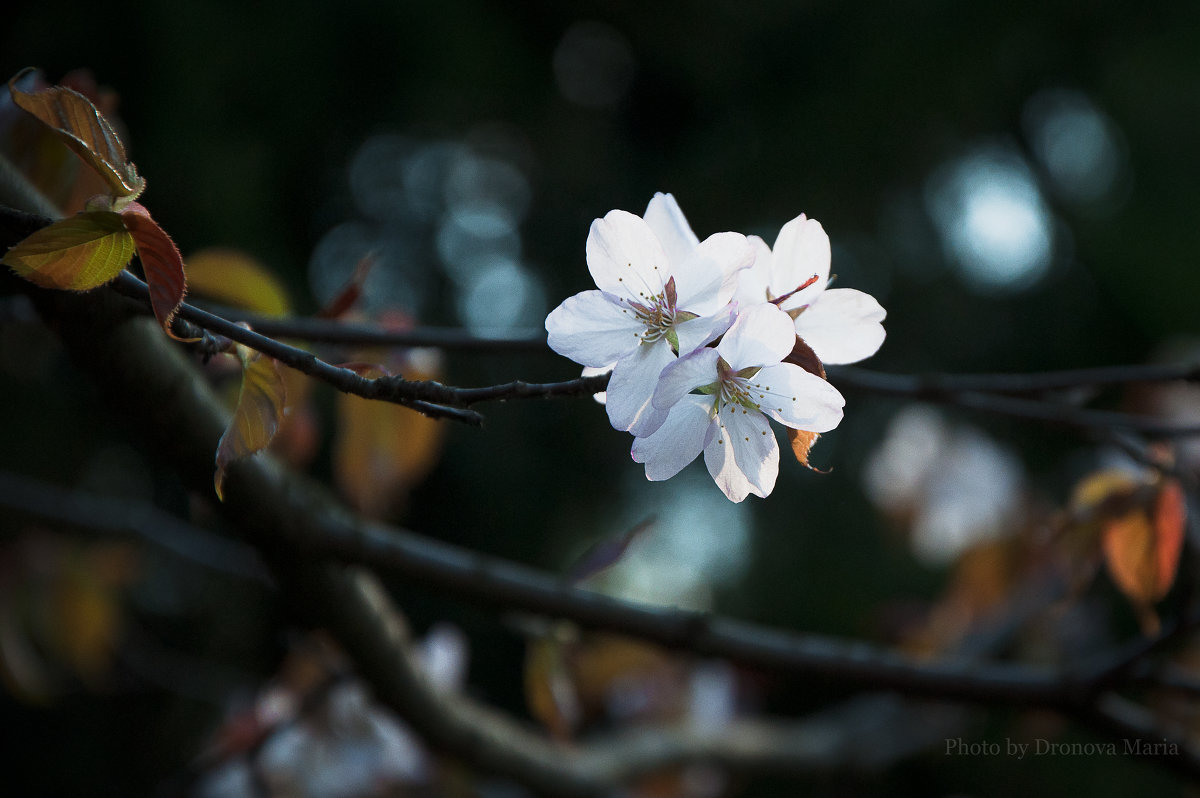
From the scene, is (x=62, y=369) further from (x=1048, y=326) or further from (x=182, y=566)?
(x=1048, y=326)

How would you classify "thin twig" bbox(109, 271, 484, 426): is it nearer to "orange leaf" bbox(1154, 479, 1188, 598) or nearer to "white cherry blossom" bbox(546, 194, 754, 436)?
"white cherry blossom" bbox(546, 194, 754, 436)

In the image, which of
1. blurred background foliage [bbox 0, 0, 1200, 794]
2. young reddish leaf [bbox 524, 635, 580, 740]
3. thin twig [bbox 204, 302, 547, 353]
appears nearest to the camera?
thin twig [bbox 204, 302, 547, 353]

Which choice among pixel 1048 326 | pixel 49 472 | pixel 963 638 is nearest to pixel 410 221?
pixel 49 472

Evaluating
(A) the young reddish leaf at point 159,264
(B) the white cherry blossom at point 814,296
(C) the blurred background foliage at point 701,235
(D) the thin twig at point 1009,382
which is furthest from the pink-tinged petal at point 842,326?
(C) the blurred background foliage at point 701,235

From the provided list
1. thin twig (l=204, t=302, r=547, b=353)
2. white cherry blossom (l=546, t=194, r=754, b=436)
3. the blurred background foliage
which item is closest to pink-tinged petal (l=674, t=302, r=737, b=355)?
white cherry blossom (l=546, t=194, r=754, b=436)

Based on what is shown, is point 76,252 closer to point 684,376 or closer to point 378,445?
point 684,376

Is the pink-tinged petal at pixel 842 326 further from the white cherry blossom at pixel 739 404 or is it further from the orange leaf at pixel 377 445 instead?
the orange leaf at pixel 377 445

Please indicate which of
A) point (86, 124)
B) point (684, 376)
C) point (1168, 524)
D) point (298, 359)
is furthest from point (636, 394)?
point (1168, 524)
